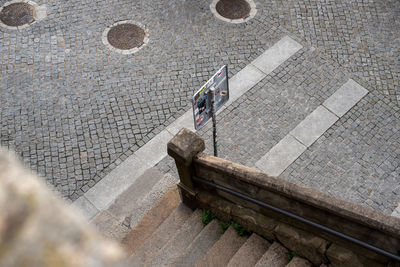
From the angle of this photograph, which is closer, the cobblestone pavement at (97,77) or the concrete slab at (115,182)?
the concrete slab at (115,182)

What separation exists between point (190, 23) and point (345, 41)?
11.6ft

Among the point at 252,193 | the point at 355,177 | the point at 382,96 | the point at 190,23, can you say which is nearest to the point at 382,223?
the point at 252,193

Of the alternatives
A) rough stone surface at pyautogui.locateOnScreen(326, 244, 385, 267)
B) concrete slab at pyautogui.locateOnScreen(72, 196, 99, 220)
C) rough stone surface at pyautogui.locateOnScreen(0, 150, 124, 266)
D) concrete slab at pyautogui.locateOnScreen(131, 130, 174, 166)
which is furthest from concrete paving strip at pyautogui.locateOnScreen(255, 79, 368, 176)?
rough stone surface at pyautogui.locateOnScreen(0, 150, 124, 266)

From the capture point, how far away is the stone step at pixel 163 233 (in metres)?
6.72

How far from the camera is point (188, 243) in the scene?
6.50m

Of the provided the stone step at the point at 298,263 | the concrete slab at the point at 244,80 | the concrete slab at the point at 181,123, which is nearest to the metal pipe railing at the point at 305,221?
the stone step at the point at 298,263

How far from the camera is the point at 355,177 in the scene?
8.23 m

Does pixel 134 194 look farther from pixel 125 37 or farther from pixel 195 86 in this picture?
pixel 125 37

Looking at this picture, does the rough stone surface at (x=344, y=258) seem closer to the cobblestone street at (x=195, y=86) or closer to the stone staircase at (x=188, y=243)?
the stone staircase at (x=188, y=243)

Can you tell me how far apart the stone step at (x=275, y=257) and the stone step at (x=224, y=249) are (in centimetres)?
53

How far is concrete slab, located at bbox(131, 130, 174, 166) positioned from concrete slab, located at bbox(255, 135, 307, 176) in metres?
1.83

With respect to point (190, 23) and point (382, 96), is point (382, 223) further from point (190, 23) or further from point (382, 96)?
point (190, 23)

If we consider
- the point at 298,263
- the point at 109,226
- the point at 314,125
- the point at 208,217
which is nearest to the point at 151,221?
the point at 109,226

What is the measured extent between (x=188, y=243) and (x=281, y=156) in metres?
2.93
